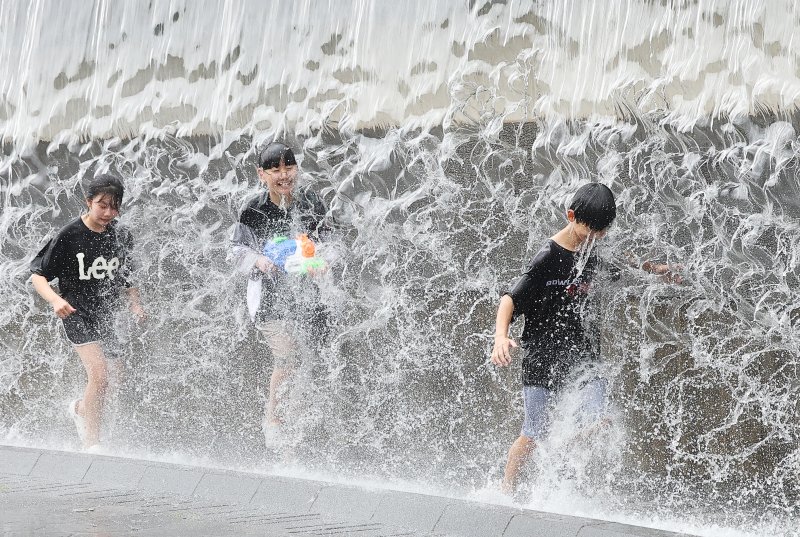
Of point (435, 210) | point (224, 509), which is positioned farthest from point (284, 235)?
point (224, 509)

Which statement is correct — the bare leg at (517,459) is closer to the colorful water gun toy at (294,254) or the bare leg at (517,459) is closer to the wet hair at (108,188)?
the colorful water gun toy at (294,254)

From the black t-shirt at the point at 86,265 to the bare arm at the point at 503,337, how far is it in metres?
3.09

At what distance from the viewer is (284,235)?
730 cm

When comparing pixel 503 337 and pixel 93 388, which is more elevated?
pixel 503 337

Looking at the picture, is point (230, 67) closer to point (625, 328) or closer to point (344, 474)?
point (344, 474)

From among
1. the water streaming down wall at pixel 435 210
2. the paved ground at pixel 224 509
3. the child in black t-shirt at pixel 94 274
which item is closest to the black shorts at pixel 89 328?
the child in black t-shirt at pixel 94 274

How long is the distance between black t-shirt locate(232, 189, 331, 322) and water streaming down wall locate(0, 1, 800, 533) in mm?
175

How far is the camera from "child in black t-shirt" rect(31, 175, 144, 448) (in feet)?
26.0

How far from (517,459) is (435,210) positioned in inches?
70.3

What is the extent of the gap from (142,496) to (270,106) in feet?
9.58

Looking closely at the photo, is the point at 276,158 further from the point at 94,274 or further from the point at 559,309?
the point at 559,309

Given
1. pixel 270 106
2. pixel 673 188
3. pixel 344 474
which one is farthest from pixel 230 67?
pixel 673 188

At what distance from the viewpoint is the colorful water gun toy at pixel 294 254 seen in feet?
23.9

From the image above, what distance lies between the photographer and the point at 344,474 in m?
7.51
